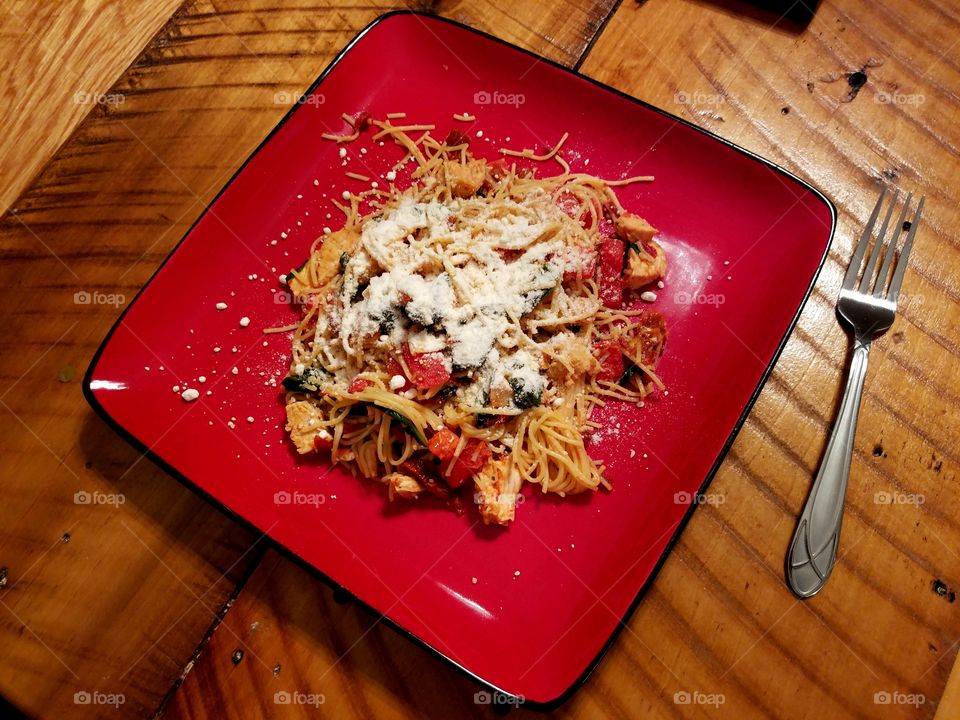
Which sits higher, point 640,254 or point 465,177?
point 640,254

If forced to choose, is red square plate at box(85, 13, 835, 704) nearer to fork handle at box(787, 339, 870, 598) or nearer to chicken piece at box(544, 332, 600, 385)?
chicken piece at box(544, 332, 600, 385)
